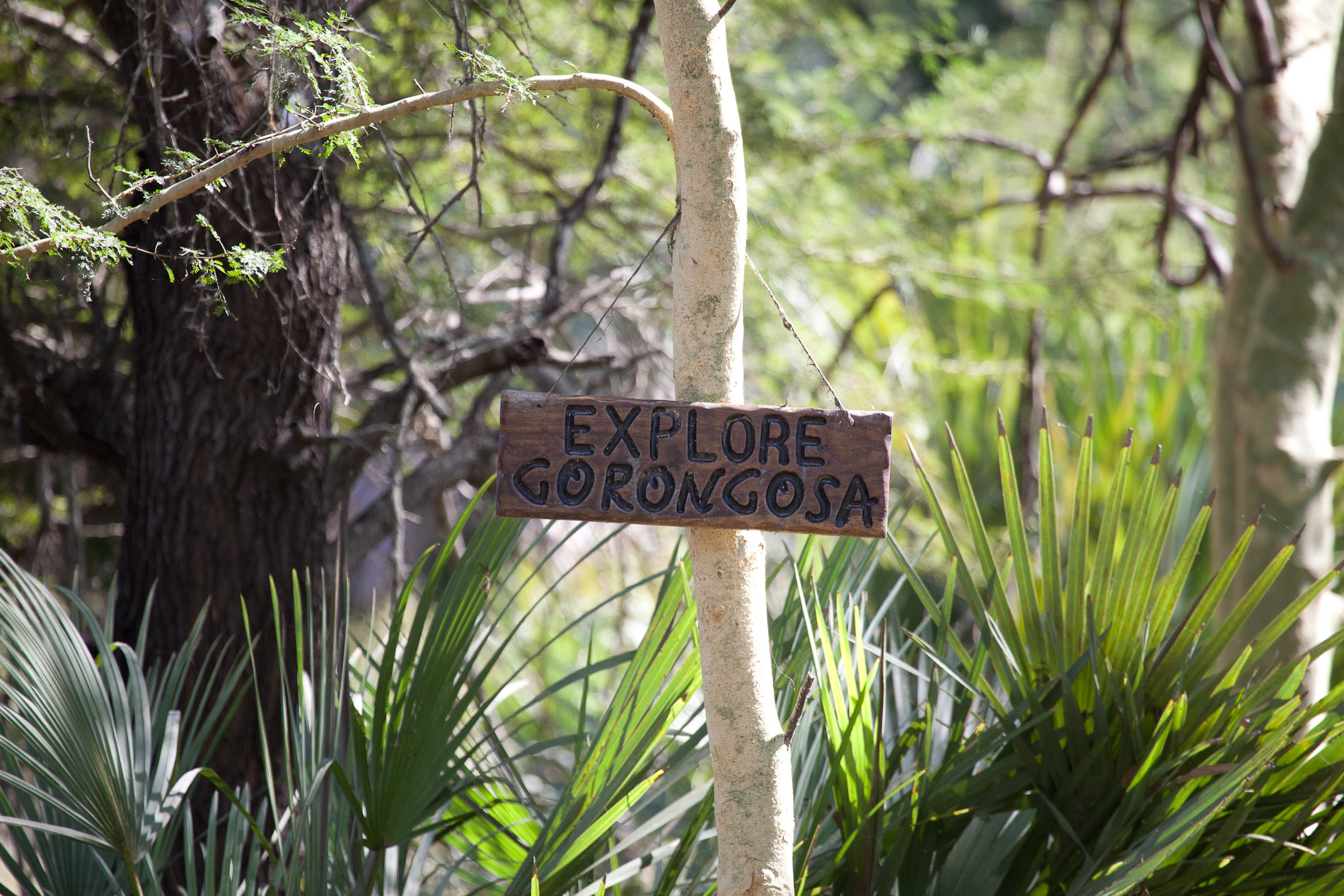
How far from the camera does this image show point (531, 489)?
3.23 feet

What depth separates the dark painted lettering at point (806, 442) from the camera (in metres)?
1.00

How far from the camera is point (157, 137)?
1.38m

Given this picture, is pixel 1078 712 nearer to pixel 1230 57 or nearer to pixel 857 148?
pixel 857 148

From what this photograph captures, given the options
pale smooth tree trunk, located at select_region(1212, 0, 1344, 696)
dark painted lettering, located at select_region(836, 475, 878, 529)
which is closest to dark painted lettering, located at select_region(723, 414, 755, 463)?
dark painted lettering, located at select_region(836, 475, 878, 529)

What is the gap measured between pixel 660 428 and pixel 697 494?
0.08 m

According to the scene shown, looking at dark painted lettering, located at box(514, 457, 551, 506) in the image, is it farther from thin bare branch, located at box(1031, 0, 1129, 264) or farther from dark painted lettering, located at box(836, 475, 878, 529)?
thin bare branch, located at box(1031, 0, 1129, 264)

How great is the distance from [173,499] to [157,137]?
0.62 m

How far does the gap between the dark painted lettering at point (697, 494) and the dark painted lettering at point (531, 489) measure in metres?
0.13

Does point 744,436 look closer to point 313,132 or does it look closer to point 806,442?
point 806,442

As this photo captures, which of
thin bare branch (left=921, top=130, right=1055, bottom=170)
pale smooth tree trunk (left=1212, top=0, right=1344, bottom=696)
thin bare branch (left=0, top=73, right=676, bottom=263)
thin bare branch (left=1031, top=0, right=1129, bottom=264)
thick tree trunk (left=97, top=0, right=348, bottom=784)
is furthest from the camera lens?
thin bare branch (left=921, top=130, right=1055, bottom=170)

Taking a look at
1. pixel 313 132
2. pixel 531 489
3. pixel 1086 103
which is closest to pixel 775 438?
pixel 531 489

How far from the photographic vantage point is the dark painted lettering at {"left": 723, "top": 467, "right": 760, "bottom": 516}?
0.98 metres

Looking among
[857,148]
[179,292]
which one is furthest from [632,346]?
[179,292]

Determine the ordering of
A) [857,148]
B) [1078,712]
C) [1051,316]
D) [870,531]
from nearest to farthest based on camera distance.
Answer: [870,531]
[1078,712]
[857,148]
[1051,316]
